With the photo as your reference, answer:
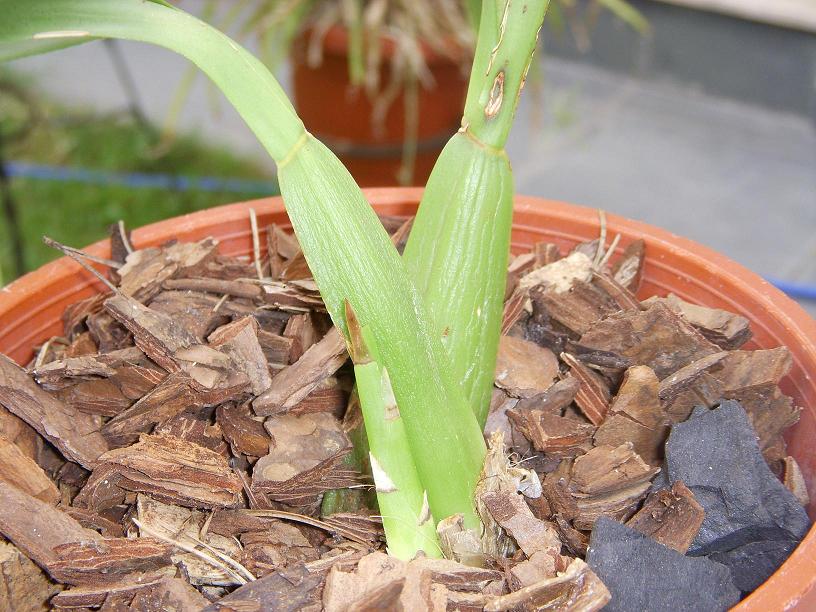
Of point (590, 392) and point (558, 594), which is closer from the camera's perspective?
point (558, 594)

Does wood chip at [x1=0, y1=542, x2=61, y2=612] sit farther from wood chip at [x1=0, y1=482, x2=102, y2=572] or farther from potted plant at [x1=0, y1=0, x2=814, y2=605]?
potted plant at [x1=0, y1=0, x2=814, y2=605]

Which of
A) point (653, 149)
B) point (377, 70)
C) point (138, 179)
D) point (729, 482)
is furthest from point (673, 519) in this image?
point (653, 149)

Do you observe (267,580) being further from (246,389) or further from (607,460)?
(607,460)

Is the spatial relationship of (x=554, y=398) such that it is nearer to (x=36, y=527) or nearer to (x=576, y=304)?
(x=576, y=304)

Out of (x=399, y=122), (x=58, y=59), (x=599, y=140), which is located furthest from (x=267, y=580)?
(x=58, y=59)

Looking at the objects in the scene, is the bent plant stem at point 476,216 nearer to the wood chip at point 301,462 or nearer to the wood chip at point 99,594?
the wood chip at point 301,462

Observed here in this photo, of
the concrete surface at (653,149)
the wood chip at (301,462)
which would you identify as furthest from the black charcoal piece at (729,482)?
the concrete surface at (653,149)
